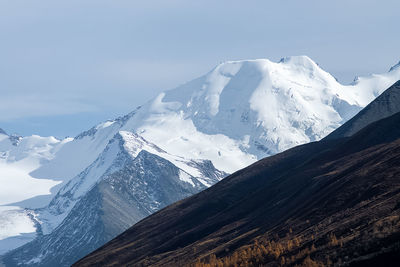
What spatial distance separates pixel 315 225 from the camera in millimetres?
130125

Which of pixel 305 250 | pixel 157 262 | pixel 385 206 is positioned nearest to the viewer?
pixel 305 250

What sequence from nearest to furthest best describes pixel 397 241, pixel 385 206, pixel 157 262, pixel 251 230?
pixel 397 241
pixel 385 206
pixel 251 230
pixel 157 262

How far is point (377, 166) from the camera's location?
15588 centimetres

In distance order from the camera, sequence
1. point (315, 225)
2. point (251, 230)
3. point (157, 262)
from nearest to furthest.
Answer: point (315, 225)
point (251, 230)
point (157, 262)

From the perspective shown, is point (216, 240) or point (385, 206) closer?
point (385, 206)

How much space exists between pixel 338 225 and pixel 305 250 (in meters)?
17.6

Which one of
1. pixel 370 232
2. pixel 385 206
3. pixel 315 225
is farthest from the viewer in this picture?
pixel 315 225

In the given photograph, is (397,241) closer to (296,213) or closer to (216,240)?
(296,213)

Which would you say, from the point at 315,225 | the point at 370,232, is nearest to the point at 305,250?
the point at 370,232

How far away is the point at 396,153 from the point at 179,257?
2016 inches

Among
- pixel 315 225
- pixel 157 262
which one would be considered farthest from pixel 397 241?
pixel 157 262

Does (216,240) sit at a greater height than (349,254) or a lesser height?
greater

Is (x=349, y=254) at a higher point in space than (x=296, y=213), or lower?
lower

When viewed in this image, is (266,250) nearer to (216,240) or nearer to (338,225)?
(338,225)
